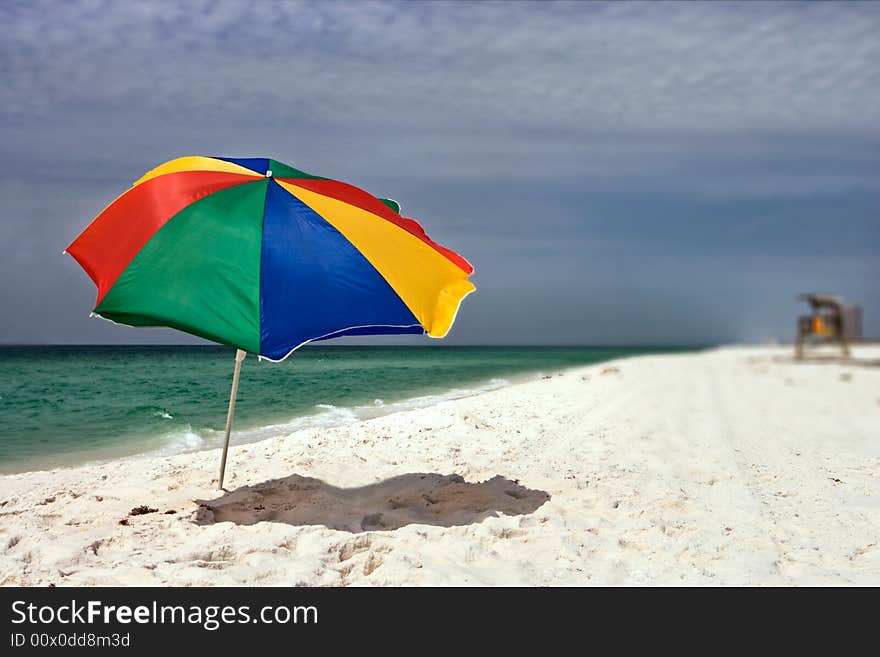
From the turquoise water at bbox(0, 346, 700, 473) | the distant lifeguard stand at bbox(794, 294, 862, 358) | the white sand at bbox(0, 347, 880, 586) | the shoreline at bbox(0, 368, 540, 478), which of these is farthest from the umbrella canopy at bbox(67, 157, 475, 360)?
the distant lifeguard stand at bbox(794, 294, 862, 358)

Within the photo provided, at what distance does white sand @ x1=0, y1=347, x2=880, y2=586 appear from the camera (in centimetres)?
375

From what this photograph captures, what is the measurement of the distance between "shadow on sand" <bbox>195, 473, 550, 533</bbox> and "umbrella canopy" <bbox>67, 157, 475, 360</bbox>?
1322 mm

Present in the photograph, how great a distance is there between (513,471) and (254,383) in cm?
1277

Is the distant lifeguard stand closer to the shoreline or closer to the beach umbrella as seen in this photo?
the shoreline

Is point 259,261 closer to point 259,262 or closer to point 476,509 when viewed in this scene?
point 259,262

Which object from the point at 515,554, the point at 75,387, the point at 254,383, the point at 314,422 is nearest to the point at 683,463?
the point at 515,554

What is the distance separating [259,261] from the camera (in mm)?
4191

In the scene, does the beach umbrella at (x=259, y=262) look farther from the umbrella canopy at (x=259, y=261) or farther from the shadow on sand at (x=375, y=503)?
the shadow on sand at (x=375, y=503)

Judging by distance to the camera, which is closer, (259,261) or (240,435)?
(259,261)

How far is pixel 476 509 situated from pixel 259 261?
7.59ft

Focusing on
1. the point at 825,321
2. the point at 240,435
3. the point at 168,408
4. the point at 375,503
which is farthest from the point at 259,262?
the point at 825,321

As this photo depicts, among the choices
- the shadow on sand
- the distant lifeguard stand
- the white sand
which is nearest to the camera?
the white sand

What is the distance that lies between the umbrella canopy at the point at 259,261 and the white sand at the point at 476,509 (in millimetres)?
1284

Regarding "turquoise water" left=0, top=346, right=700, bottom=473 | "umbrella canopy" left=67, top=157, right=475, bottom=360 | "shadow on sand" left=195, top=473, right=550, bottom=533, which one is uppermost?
"umbrella canopy" left=67, top=157, right=475, bottom=360
